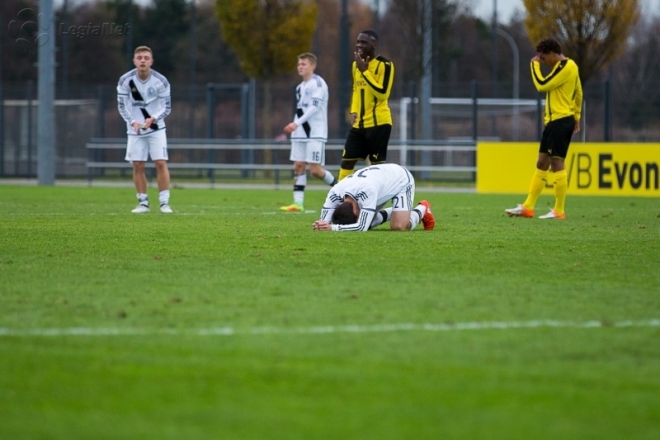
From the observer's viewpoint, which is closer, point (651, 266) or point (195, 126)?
point (651, 266)

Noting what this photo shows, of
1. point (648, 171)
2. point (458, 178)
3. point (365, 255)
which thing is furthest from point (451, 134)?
point (365, 255)

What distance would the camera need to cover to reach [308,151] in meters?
15.1

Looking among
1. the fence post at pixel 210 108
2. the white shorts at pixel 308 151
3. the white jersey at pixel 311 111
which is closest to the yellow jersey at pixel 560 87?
the white jersey at pixel 311 111

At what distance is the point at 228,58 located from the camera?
64.7 metres

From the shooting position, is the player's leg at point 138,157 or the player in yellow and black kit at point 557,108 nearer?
the player in yellow and black kit at point 557,108

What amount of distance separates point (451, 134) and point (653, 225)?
2163 cm

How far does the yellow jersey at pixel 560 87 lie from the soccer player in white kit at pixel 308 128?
3.27 meters

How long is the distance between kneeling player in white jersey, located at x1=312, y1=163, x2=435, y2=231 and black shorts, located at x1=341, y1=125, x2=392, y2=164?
6.37 ft

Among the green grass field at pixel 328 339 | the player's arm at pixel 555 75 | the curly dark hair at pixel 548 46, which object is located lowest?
the green grass field at pixel 328 339

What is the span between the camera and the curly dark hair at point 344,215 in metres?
9.81

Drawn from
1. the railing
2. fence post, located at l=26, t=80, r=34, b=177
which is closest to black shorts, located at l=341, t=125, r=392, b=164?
the railing

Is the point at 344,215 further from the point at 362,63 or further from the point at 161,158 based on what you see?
the point at 161,158

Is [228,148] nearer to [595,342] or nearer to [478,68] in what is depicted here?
[595,342]

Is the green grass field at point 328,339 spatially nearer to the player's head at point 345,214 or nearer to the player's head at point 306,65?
the player's head at point 345,214
